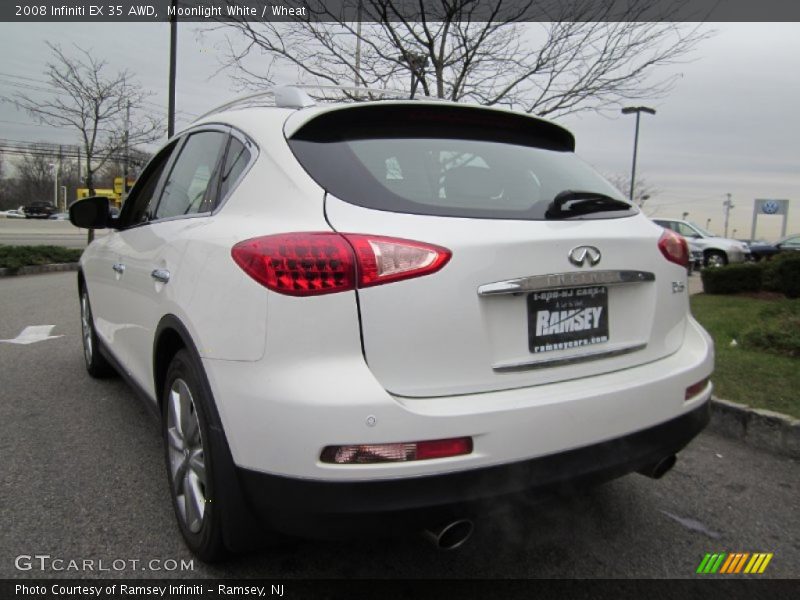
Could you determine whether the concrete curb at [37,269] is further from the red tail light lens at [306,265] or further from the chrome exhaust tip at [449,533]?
the chrome exhaust tip at [449,533]

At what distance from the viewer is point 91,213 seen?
388cm

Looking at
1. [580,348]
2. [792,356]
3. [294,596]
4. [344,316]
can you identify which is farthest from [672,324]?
[792,356]

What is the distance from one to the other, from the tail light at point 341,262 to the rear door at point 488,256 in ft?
0.10

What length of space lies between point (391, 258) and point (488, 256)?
0.31 meters

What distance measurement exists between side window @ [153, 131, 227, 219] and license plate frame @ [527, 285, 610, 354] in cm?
136

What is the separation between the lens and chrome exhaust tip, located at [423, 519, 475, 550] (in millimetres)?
1855

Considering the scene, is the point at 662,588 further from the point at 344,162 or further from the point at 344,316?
the point at 344,162

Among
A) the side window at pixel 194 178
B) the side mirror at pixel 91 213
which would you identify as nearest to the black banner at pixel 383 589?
the side window at pixel 194 178

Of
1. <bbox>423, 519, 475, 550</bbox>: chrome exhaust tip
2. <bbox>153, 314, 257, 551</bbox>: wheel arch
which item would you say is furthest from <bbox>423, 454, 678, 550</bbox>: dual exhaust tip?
<bbox>153, 314, 257, 551</bbox>: wheel arch

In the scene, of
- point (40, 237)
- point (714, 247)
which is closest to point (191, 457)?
point (714, 247)

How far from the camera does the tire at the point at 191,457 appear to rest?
208cm

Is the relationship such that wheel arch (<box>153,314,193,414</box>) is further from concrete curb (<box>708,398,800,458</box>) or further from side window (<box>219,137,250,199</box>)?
concrete curb (<box>708,398,800,458</box>)

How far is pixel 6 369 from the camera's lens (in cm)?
512
